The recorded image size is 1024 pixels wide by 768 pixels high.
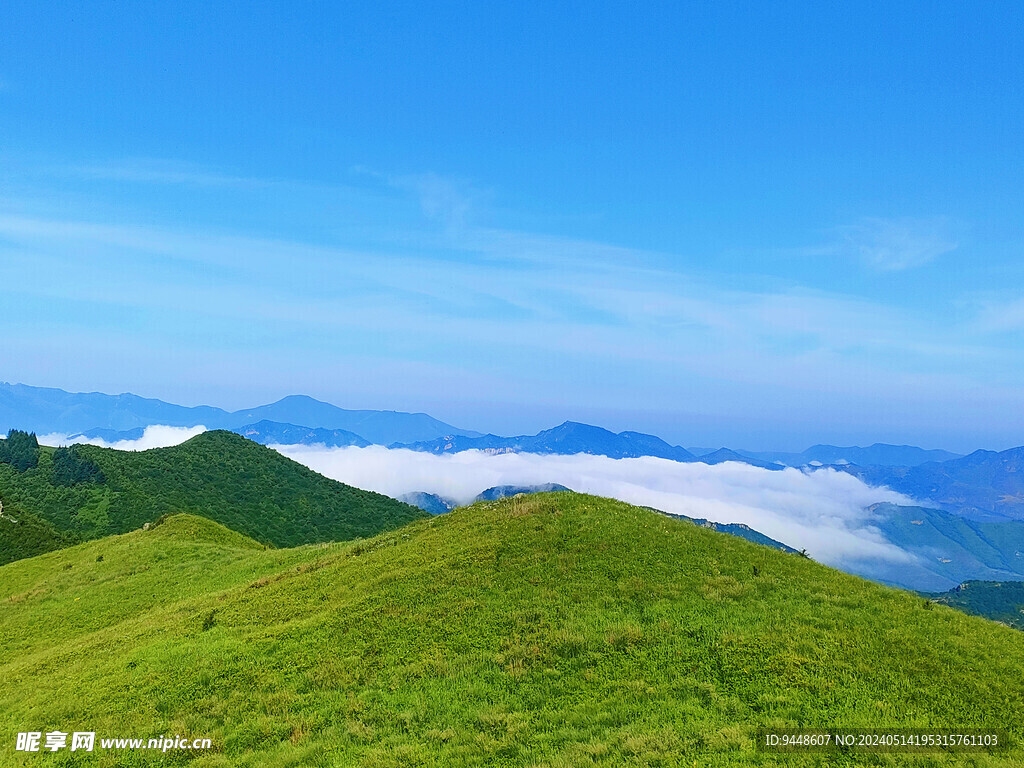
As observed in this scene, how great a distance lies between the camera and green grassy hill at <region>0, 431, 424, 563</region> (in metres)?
104

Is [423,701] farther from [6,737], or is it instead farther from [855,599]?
[855,599]

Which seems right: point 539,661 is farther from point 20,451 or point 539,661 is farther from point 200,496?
point 20,451

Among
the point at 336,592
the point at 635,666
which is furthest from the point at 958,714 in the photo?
the point at 336,592

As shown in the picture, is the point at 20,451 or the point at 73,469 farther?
the point at 20,451

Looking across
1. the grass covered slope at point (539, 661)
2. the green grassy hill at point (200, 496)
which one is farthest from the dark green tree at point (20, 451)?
the grass covered slope at point (539, 661)

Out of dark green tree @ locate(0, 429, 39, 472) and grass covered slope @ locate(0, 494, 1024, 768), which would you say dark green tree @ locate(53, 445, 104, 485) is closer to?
dark green tree @ locate(0, 429, 39, 472)

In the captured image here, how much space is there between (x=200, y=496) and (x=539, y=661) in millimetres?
122398

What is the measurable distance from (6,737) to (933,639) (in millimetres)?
31049

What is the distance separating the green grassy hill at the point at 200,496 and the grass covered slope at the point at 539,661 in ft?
261

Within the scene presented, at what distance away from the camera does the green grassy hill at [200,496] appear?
104 metres

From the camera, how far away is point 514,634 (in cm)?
2055

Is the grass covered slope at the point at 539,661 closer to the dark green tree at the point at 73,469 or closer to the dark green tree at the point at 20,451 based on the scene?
the dark green tree at the point at 73,469

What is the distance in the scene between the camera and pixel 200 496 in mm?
Answer: 119625

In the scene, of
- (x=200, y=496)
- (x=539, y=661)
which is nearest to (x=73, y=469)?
(x=200, y=496)
